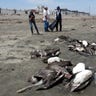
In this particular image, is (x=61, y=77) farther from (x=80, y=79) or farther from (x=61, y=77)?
(x=80, y=79)

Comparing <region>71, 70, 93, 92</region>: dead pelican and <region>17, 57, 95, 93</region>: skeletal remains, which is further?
<region>17, 57, 95, 93</region>: skeletal remains

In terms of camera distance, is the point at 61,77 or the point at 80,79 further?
the point at 61,77

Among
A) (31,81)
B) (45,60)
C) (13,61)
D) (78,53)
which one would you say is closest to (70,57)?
(78,53)

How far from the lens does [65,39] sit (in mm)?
18016

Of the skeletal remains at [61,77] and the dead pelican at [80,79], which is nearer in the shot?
the dead pelican at [80,79]

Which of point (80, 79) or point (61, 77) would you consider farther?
point (61, 77)

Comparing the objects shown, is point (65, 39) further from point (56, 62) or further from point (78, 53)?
point (56, 62)

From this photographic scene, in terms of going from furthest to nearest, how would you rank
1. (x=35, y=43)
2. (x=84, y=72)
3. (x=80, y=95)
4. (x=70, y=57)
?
1. (x=35, y=43)
2. (x=70, y=57)
3. (x=84, y=72)
4. (x=80, y=95)

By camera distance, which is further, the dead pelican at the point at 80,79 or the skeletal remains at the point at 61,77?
the skeletal remains at the point at 61,77

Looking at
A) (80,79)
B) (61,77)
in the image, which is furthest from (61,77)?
(80,79)

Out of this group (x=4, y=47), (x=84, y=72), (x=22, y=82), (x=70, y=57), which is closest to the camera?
(x=84, y=72)

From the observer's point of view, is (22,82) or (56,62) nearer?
(22,82)

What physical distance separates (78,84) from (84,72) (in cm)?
50

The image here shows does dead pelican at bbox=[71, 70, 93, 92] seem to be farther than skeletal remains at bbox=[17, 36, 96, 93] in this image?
No
